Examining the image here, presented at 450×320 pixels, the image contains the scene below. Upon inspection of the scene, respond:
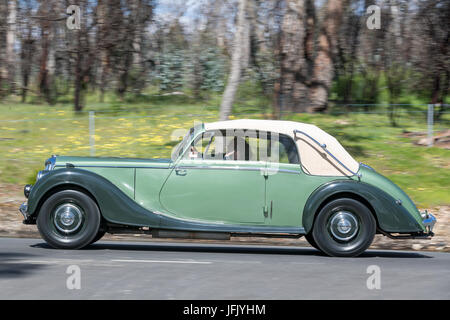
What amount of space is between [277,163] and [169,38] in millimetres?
21104

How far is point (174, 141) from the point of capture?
1797 centimetres

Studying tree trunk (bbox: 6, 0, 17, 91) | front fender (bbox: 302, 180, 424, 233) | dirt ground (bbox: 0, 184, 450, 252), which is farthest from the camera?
tree trunk (bbox: 6, 0, 17, 91)

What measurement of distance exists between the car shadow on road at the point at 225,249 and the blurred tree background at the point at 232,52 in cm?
873

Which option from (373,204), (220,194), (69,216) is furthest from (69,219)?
(373,204)

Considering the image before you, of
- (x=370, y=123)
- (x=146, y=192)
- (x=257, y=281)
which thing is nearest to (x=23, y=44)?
(x=370, y=123)

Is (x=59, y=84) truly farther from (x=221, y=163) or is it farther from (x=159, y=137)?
(x=221, y=163)

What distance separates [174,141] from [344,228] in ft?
31.4

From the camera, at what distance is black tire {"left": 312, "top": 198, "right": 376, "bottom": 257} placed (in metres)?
8.91

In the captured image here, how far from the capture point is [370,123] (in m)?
20.3

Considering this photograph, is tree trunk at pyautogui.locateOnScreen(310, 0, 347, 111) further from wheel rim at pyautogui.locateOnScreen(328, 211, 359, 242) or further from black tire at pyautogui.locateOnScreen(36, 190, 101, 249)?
black tire at pyautogui.locateOnScreen(36, 190, 101, 249)

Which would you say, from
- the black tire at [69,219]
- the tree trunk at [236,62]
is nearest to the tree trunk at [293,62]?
the tree trunk at [236,62]

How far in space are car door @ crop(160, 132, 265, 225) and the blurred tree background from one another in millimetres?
9745

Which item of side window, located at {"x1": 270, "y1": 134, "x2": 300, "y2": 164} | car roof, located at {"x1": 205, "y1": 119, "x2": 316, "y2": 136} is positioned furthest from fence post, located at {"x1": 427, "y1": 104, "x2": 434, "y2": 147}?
side window, located at {"x1": 270, "y1": 134, "x2": 300, "y2": 164}
